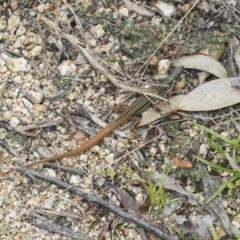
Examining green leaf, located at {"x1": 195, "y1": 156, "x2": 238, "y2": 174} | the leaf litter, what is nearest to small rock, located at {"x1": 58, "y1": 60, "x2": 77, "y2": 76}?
the leaf litter

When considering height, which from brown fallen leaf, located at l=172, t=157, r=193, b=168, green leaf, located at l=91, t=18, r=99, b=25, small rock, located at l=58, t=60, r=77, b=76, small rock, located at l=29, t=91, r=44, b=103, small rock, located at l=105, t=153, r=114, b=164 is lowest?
brown fallen leaf, located at l=172, t=157, r=193, b=168

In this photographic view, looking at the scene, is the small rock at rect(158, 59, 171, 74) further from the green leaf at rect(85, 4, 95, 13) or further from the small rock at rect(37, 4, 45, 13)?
the small rock at rect(37, 4, 45, 13)

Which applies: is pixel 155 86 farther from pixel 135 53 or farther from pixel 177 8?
pixel 177 8

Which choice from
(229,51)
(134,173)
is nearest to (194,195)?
(134,173)

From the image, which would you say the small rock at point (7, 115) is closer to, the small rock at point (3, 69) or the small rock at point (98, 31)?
the small rock at point (3, 69)

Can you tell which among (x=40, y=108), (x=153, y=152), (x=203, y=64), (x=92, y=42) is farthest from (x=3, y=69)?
(x=203, y=64)

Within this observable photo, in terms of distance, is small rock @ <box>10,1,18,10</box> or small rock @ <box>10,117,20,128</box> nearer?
small rock @ <box>10,117,20,128</box>

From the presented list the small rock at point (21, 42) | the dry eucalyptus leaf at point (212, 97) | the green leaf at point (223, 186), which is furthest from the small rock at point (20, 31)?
the green leaf at point (223, 186)
